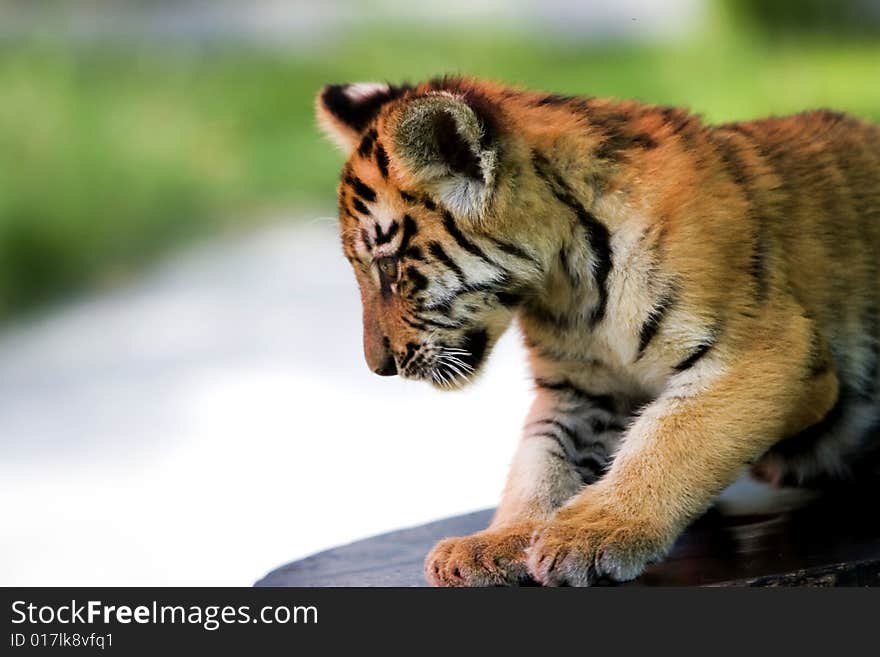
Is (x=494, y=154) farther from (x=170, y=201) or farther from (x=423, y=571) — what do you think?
(x=170, y=201)

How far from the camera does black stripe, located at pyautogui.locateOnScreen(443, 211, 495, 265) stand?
7.46 ft

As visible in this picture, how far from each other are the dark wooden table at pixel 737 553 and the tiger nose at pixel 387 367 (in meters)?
0.37

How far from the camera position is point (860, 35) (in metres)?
6.63

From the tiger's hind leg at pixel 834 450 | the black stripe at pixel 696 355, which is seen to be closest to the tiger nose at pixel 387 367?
the black stripe at pixel 696 355

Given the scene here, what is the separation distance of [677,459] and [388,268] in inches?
23.2

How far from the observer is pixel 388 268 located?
2.33m

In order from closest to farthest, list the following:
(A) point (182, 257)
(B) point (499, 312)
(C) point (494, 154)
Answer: (C) point (494, 154) → (B) point (499, 312) → (A) point (182, 257)

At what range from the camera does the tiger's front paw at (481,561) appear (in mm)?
2188

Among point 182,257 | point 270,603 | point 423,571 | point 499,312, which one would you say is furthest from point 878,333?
point 182,257

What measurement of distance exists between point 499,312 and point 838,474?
88cm

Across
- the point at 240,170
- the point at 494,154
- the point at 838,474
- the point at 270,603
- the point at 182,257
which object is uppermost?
the point at 240,170

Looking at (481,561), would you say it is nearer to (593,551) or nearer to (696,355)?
(593,551)

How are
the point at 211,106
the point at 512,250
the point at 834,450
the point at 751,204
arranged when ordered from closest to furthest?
the point at 512,250, the point at 751,204, the point at 834,450, the point at 211,106

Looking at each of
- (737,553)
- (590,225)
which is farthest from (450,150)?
(737,553)
